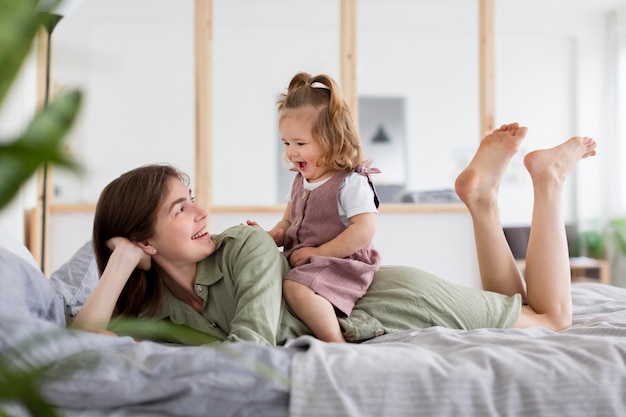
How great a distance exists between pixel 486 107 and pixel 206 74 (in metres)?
1.92

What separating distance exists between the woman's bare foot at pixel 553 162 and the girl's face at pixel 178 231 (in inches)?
40.5

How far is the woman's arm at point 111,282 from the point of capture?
4.90ft

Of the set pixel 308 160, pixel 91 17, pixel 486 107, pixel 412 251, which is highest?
pixel 91 17

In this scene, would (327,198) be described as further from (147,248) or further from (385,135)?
(385,135)

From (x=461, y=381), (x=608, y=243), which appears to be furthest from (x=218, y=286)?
(x=608, y=243)

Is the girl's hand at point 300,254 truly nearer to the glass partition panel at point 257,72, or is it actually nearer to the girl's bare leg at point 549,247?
the girl's bare leg at point 549,247

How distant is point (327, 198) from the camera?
1936 millimetres

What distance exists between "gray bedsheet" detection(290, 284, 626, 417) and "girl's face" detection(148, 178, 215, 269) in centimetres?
48

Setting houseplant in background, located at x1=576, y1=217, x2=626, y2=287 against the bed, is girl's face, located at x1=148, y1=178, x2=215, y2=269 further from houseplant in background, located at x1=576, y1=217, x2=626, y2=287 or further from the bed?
houseplant in background, located at x1=576, y1=217, x2=626, y2=287

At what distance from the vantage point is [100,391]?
1.05 metres

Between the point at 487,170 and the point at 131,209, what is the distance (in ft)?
3.79

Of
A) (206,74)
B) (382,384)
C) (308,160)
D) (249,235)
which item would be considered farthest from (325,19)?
(382,384)

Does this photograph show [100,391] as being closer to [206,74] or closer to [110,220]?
[110,220]

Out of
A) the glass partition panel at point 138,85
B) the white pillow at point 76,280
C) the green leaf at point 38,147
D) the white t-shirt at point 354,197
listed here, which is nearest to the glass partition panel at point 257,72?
the glass partition panel at point 138,85
